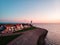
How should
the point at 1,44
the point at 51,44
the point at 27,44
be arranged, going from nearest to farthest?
1. the point at 1,44
2. the point at 27,44
3. the point at 51,44

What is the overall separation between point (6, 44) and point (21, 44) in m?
1.03

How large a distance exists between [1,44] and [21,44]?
1.33 m

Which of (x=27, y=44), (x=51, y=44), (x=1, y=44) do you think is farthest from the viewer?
(x=51, y=44)

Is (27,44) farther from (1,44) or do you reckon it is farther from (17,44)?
(1,44)

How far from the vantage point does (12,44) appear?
9.10 metres

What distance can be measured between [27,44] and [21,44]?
22.7 inches

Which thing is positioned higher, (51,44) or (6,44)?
(6,44)

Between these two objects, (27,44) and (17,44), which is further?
(27,44)

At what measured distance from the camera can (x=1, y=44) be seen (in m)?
8.98

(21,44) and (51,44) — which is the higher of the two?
(21,44)

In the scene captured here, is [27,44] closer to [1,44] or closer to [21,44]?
[21,44]

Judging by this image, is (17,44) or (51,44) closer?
(17,44)

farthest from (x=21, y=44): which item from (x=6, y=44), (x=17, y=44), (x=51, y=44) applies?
(x=51, y=44)

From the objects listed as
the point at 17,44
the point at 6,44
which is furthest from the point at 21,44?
the point at 6,44
